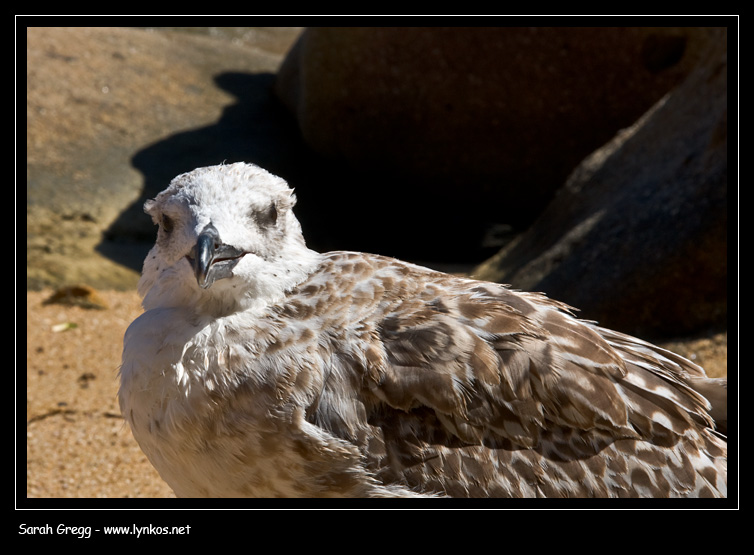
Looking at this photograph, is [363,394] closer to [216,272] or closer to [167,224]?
[216,272]

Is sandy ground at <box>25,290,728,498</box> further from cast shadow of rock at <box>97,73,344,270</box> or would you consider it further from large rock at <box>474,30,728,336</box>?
cast shadow of rock at <box>97,73,344,270</box>

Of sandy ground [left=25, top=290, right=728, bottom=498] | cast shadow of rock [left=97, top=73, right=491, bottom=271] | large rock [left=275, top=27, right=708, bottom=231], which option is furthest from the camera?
cast shadow of rock [left=97, top=73, right=491, bottom=271]

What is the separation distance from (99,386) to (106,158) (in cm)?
398

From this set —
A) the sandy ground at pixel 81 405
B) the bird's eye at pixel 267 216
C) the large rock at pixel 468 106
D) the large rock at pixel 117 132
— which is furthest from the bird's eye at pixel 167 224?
the large rock at pixel 468 106

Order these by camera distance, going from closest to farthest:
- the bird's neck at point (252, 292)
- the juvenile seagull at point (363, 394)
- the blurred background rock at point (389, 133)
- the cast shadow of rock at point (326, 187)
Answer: the juvenile seagull at point (363, 394), the bird's neck at point (252, 292), the blurred background rock at point (389, 133), the cast shadow of rock at point (326, 187)

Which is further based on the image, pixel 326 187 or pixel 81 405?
pixel 326 187

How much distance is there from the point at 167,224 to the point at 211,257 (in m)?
0.39

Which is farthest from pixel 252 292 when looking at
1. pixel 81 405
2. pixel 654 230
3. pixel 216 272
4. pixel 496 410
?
pixel 654 230

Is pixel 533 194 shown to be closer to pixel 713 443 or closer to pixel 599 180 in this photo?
pixel 599 180

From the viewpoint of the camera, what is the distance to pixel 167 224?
277 cm

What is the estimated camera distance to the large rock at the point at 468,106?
26.2 feet

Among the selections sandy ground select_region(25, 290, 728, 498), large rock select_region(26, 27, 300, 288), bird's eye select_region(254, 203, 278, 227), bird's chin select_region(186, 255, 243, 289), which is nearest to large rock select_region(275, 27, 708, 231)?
large rock select_region(26, 27, 300, 288)

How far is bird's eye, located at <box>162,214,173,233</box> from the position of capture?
2750 mm

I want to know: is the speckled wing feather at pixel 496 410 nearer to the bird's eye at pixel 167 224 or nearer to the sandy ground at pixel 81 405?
the bird's eye at pixel 167 224
